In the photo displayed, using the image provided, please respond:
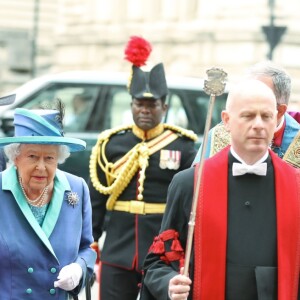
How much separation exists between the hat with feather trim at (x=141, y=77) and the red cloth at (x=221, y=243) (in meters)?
3.09

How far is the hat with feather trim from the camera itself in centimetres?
826

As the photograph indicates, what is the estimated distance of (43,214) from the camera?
582cm

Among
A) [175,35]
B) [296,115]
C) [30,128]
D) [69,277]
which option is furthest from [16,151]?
[175,35]

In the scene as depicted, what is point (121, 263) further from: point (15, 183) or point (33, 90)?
point (33, 90)

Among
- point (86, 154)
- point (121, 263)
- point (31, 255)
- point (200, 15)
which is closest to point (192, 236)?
point (31, 255)

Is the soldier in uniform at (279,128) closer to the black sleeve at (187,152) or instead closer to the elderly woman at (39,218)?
the elderly woman at (39,218)

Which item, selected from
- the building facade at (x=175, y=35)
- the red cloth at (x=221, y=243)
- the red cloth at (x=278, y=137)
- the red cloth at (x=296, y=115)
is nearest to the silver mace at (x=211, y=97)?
the red cloth at (x=221, y=243)

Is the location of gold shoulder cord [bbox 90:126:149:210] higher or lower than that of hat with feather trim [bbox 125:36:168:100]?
lower

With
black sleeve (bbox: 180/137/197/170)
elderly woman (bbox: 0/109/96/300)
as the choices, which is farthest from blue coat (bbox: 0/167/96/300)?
black sleeve (bbox: 180/137/197/170)

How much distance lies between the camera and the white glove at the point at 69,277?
5.70 meters

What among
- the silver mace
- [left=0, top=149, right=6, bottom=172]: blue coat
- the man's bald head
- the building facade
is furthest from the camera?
the building facade

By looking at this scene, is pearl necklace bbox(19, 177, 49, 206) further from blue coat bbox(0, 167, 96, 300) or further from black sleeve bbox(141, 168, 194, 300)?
black sleeve bbox(141, 168, 194, 300)

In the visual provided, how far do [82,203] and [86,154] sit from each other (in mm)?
6780

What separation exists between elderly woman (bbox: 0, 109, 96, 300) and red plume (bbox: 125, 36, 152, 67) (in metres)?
2.41
